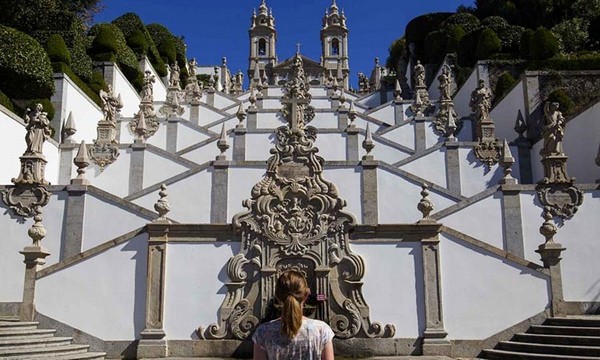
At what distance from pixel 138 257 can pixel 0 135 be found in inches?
341

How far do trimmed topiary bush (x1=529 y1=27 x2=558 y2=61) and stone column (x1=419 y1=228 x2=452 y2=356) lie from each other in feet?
55.8

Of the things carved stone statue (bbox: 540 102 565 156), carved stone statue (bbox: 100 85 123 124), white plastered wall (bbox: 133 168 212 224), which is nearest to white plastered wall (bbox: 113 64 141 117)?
carved stone statue (bbox: 100 85 123 124)

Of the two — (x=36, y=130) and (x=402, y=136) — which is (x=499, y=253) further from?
(x=402, y=136)

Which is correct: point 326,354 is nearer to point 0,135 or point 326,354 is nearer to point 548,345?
point 548,345

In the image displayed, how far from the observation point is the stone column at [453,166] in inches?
710

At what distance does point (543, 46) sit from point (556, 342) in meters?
18.2

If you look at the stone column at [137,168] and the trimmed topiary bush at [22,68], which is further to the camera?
the trimmed topiary bush at [22,68]

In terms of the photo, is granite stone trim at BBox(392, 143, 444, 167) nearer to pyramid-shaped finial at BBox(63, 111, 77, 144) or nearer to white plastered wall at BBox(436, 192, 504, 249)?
white plastered wall at BBox(436, 192, 504, 249)

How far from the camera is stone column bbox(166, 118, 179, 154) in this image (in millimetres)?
22312

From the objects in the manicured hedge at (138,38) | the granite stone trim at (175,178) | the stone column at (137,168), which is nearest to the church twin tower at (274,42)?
the manicured hedge at (138,38)

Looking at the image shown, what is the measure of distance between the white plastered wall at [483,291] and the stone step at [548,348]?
15.9 inches

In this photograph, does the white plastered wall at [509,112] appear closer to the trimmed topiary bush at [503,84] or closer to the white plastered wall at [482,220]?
the trimmed topiary bush at [503,84]

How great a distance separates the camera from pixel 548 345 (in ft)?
31.1

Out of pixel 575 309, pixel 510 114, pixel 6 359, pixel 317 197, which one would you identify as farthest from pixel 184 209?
Answer: pixel 510 114
